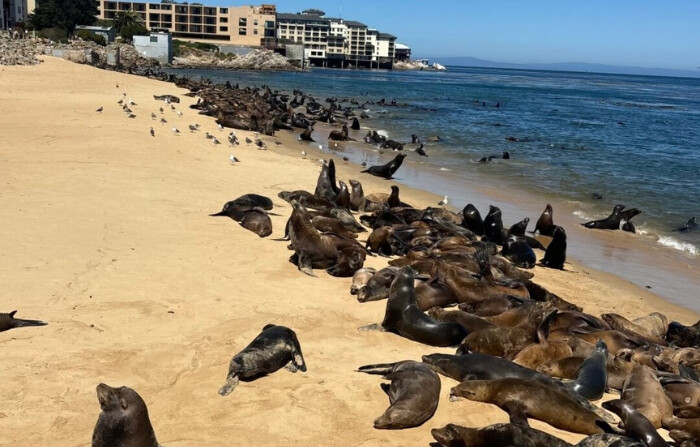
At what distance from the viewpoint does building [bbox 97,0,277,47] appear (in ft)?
388

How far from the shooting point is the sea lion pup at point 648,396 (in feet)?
16.5

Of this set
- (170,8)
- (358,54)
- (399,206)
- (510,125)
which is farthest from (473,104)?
(358,54)

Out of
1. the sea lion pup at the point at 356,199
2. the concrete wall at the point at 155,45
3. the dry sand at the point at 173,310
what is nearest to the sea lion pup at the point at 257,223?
the dry sand at the point at 173,310

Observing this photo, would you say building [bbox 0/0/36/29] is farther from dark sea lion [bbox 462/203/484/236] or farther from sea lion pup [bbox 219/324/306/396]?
sea lion pup [bbox 219/324/306/396]

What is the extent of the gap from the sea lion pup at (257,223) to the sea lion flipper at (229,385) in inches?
179

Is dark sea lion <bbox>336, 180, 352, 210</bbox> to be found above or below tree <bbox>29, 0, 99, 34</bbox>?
below

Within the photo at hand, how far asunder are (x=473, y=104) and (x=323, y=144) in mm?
30592

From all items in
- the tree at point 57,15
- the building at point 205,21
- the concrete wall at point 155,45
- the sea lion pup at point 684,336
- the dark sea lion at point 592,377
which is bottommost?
the sea lion pup at point 684,336

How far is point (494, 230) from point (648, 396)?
235 inches

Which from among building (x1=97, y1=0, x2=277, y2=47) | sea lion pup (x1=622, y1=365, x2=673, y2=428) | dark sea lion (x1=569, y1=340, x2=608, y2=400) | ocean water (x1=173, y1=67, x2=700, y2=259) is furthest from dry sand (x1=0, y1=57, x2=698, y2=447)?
building (x1=97, y1=0, x2=277, y2=47)

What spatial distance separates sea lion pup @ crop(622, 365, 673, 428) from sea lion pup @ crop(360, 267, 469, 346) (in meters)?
1.53

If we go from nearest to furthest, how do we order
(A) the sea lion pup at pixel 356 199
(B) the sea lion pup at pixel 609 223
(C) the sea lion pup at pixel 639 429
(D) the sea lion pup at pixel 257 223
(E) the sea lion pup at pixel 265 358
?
(C) the sea lion pup at pixel 639 429 → (E) the sea lion pup at pixel 265 358 → (D) the sea lion pup at pixel 257 223 → (A) the sea lion pup at pixel 356 199 → (B) the sea lion pup at pixel 609 223

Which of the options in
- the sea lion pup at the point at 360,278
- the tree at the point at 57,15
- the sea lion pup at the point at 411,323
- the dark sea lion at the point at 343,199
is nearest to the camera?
the sea lion pup at the point at 411,323

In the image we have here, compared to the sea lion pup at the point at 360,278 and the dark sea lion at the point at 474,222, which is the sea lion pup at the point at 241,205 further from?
the dark sea lion at the point at 474,222
